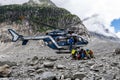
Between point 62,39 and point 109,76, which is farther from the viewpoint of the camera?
point 62,39

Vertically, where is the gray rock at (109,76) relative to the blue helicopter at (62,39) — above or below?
below

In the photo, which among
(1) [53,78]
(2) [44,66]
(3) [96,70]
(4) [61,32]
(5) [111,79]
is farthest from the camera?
(4) [61,32]

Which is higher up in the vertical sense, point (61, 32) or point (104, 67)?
point (61, 32)

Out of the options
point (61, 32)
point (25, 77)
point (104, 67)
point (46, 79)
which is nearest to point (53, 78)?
point (46, 79)

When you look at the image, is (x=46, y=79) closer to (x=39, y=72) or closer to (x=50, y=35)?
(x=39, y=72)

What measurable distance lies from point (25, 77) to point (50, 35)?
26.7m

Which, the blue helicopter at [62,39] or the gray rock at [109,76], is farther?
the blue helicopter at [62,39]

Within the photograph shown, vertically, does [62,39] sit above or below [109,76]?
above

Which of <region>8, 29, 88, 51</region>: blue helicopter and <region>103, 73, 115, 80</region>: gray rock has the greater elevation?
<region>8, 29, 88, 51</region>: blue helicopter

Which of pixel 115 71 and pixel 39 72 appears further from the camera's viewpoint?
pixel 39 72

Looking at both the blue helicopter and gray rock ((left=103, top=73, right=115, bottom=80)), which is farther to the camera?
→ the blue helicopter

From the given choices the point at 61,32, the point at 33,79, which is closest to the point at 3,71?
the point at 33,79

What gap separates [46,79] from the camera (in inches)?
866

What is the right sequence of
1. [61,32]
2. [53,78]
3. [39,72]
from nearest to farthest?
1. [53,78]
2. [39,72]
3. [61,32]
